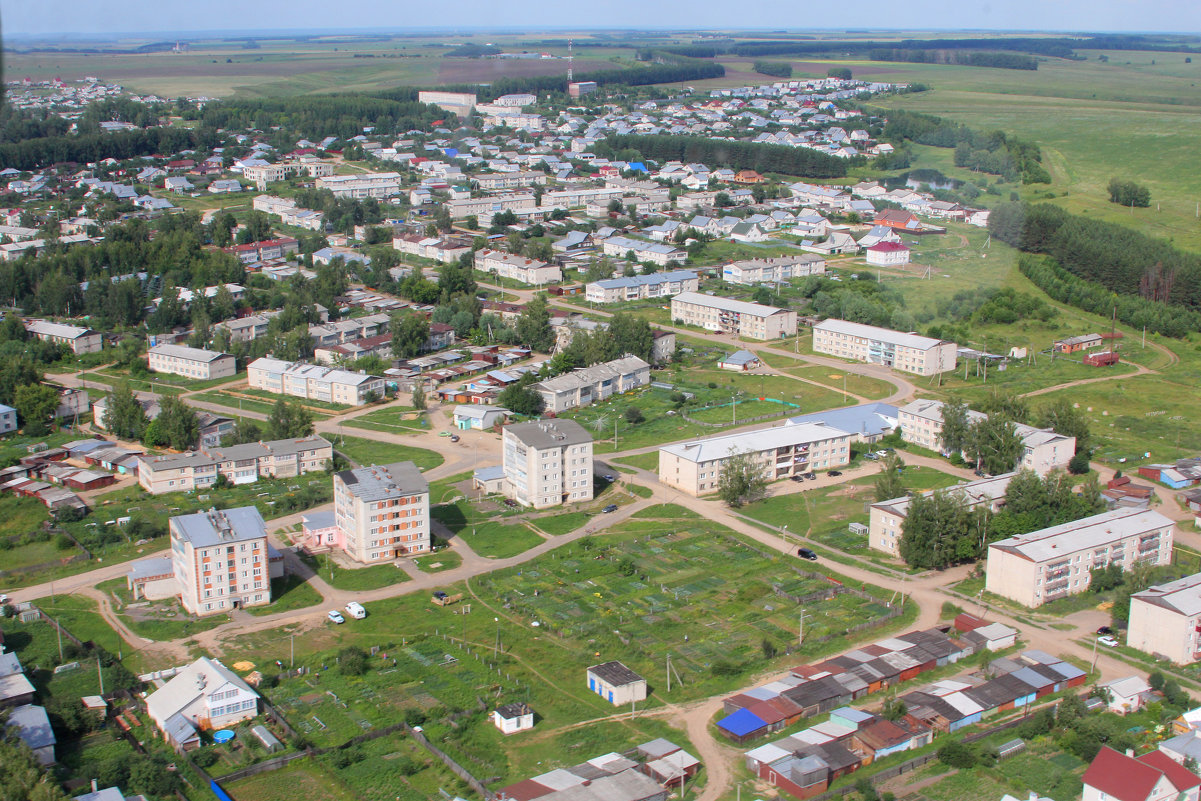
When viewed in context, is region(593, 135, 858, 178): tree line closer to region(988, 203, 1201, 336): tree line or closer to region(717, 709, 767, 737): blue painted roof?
region(988, 203, 1201, 336): tree line

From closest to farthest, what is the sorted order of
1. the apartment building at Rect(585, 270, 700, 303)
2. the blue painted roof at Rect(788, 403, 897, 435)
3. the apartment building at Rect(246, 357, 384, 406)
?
the blue painted roof at Rect(788, 403, 897, 435) < the apartment building at Rect(246, 357, 384, 406) < the apartment building at Rect(585, 270, 700, 303)

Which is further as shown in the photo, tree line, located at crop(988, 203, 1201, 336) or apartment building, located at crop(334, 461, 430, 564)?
tree line, located at crop(988, 203, 1201, 336)

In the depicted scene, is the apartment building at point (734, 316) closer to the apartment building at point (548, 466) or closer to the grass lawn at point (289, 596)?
the apartment building at point (548, 466)

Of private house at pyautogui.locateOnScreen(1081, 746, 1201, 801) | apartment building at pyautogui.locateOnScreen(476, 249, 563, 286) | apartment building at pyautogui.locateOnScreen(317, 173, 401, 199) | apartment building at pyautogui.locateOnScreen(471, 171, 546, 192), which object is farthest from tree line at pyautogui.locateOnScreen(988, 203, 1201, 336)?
apartment building at pyautogui.locateOnScreen(317, 173, 401, 199)

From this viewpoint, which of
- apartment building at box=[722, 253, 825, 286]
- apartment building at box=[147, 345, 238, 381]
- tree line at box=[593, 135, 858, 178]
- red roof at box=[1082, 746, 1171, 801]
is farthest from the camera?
tree line at box=[593, 135, 858, 178]

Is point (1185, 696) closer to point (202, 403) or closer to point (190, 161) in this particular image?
point (202, 403)

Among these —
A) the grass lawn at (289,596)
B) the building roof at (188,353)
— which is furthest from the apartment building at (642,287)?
the grass lawn at (289,596)
